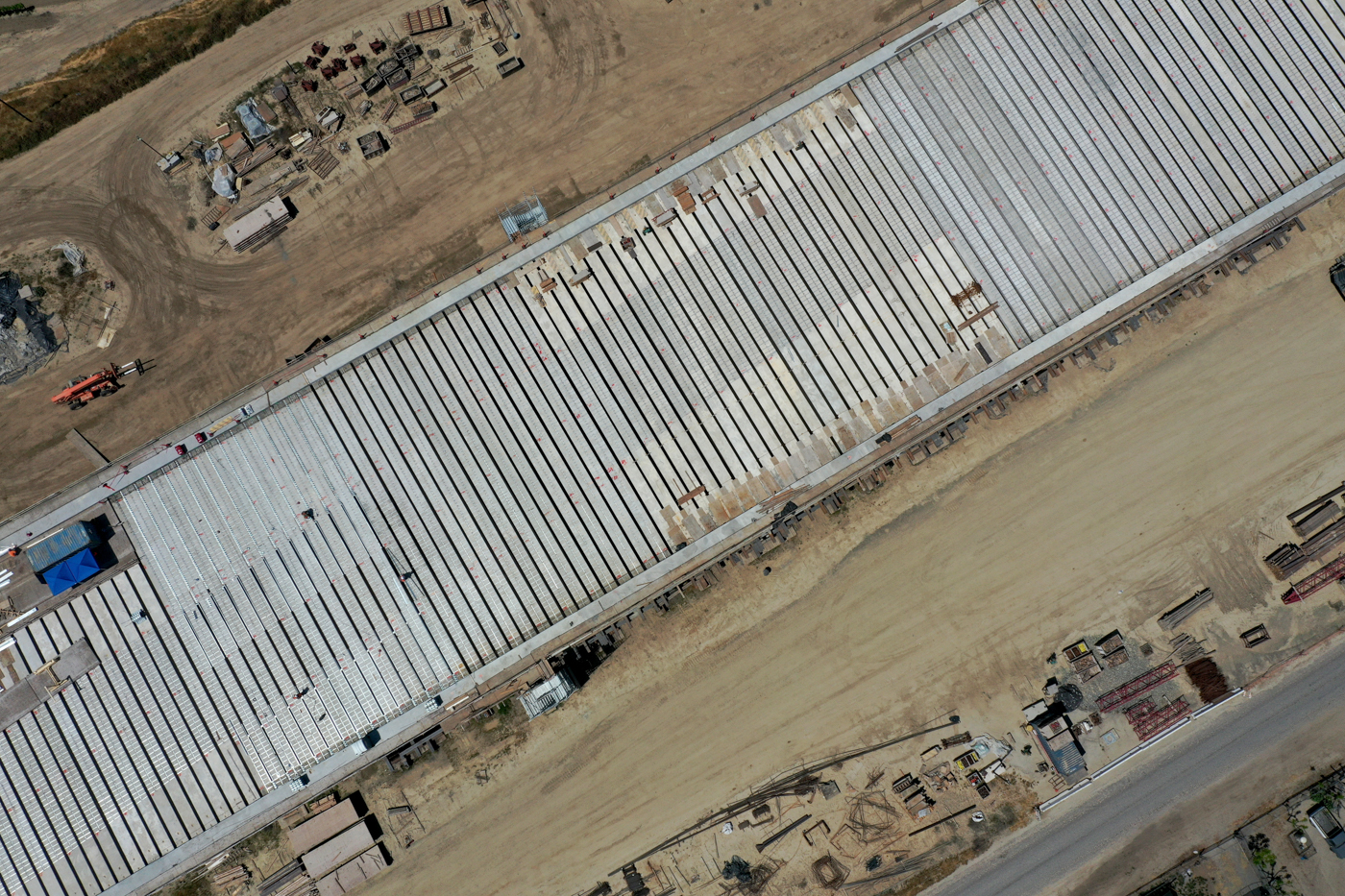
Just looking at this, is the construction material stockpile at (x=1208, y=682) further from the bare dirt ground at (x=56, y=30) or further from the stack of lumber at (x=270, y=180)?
the bare dirt ground at (x=56, y=30)

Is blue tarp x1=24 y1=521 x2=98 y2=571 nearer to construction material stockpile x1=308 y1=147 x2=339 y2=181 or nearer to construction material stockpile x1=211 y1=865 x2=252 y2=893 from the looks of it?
construction material stockpile x1=211 y1=865 x2=252 y2=893

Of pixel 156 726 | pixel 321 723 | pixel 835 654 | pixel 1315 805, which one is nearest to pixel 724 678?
pixel 835 654

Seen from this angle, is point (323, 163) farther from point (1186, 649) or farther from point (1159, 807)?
point (1159, 807)

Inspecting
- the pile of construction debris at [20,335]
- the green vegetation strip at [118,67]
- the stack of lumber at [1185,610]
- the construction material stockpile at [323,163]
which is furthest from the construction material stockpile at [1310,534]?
the pile of construction debris at [20,335]

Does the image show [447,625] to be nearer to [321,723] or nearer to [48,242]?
[321,723]

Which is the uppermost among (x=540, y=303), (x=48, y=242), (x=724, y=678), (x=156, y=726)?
(x=48, y=242)

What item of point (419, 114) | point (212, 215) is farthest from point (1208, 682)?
point (212, 215)

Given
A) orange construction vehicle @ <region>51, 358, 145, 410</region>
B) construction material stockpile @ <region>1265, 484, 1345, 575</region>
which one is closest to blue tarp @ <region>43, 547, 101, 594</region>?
orange construction vehicle @ <region>51, 358, 145, 410</region>
